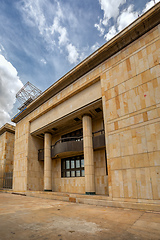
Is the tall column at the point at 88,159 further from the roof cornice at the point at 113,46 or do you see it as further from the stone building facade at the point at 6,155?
the stone building facade at the point at 6,155

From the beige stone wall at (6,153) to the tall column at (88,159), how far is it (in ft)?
76.9

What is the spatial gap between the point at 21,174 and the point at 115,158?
18240mm

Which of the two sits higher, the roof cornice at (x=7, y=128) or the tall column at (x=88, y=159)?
the roof cornice at (x=7, y=128)

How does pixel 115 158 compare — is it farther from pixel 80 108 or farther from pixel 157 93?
pixel 80 108

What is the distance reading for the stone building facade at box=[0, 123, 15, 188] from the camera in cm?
3281

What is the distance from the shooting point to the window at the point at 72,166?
2147 cm

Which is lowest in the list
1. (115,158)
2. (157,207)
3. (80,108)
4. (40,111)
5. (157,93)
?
(157,207)

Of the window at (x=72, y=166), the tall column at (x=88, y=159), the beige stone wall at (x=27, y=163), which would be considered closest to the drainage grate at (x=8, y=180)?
the beige stone wall at (x=27, y=163)

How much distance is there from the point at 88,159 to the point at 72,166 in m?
6.27

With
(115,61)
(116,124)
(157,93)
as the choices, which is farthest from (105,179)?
(115,61)

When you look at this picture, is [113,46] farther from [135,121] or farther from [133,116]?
[135,121]

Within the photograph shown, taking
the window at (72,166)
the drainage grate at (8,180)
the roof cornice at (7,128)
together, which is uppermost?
the roof cornice at (7,128)

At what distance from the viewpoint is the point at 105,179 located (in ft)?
59.4

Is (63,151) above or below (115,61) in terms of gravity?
below
